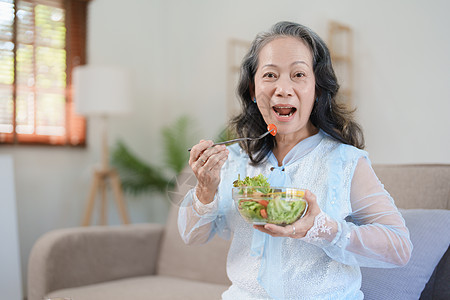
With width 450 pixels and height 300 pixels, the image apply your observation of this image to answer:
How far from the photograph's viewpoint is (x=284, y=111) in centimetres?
115

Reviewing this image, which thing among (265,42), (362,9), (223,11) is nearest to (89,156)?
(223,11)

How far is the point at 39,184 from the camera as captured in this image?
362 centimetres

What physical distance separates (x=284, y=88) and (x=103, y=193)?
2778 millimetres

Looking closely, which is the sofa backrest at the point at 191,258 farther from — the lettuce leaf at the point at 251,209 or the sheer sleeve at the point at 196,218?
the lettuce leaf at the point at 251,209

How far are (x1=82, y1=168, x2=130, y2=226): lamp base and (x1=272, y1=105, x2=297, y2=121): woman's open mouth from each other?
8.45 feet

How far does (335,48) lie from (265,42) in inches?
81.3

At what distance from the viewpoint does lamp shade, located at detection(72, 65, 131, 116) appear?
11.1 ft

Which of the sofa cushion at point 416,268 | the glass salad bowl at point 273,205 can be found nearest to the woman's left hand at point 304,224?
the glass salad bowl at point 273,205

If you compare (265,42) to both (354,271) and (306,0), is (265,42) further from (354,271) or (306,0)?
(306,0)

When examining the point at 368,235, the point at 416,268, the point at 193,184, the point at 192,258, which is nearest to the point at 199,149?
the point at 193,184

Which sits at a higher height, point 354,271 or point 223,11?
point 223,11

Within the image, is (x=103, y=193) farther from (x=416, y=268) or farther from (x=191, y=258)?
(x=416, y=268)

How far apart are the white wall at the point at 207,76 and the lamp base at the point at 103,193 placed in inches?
10.3

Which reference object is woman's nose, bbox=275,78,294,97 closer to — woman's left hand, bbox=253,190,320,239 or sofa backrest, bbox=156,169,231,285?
woman's left hand, bbox=253,190,320,239
